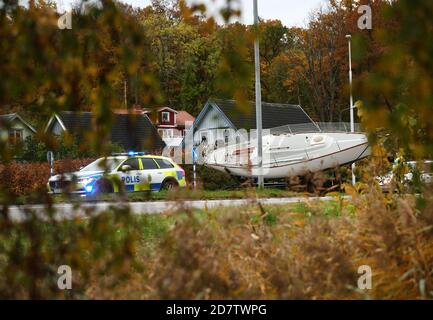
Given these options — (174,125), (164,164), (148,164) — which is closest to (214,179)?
(164,164)

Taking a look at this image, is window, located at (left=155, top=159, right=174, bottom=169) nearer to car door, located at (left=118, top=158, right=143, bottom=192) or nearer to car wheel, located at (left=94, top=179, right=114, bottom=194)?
car door, located at (left=118, top=158, right=143, bottom=192)

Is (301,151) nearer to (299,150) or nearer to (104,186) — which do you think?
(299,150)

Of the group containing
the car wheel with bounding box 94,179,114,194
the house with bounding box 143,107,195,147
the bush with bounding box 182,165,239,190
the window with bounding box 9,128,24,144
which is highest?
the house with bounding box 143,107,195,147

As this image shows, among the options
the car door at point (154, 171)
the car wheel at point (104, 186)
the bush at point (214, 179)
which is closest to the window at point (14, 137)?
the car wheel at point (104, 186)

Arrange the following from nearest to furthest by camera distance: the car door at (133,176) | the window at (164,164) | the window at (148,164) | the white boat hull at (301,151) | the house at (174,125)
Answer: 1. the car door at (133,176)
2. the window at (148,164)
3. the window at (164,164)
4. the white boat hull at (301,151)
5. the house at (174,125)

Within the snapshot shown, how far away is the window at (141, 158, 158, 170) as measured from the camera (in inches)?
749

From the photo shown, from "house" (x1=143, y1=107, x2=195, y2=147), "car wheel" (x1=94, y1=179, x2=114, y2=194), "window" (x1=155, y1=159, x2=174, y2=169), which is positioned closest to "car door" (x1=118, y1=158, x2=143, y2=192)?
"car wheel" (x1=94, y1=179, x2=114, y2=194)

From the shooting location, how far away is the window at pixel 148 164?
19.0 meters

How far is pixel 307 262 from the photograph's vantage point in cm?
380

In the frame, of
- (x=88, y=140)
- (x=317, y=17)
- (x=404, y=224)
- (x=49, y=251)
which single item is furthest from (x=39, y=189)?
(x=317, y=17)

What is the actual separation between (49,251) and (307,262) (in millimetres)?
1578

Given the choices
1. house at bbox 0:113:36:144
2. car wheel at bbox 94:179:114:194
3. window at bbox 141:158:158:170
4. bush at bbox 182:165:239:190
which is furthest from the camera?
bush at bbox 182:165:239:190

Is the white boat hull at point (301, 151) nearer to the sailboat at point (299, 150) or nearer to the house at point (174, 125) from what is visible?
the sailboat at point (299, 150)
